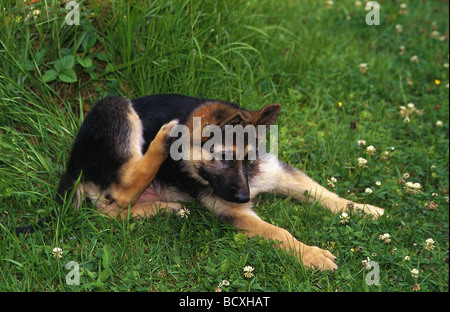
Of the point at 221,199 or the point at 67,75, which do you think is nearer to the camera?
the point at 221,199

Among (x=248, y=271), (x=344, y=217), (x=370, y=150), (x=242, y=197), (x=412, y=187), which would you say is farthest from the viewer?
(x=370, y=150)

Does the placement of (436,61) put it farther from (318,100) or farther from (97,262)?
(97,262)

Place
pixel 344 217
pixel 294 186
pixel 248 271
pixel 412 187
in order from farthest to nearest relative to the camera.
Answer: pixel 412 187
pixel 294 186
pixel 344 217
pixel 248 271

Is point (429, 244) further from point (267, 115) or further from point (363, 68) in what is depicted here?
point (363, 68)

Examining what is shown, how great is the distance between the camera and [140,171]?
400 cm

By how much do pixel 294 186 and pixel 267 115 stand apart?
2.93ft

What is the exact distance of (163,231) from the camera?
402 centimetres

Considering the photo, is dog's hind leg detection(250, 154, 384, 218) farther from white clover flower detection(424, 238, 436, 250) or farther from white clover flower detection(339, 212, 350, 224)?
white clover flower detection(424, 238, 436, 250)

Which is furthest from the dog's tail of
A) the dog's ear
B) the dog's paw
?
the dog's paw

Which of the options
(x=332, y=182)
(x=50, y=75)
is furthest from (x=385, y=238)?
(x=50, y=75)

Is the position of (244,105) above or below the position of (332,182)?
above

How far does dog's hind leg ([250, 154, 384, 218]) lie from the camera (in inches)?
170

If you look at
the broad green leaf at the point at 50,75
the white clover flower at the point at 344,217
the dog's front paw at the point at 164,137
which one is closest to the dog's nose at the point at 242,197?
the dog's front paw at the point at 164,137
